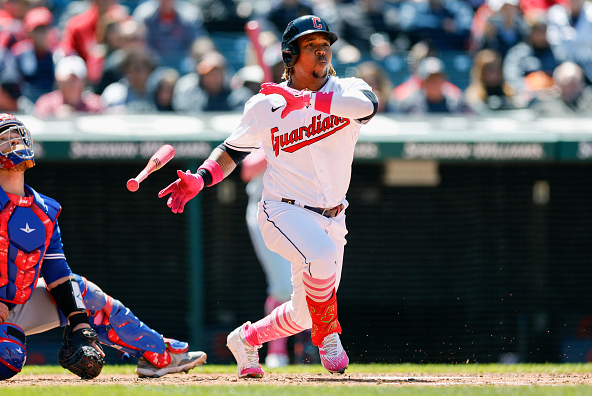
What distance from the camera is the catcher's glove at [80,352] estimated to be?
4.26m

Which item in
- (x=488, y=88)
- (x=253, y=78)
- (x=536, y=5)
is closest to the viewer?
(x=253, y=78)

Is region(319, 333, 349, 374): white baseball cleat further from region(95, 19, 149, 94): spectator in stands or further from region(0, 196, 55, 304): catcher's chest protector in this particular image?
region(95, 19, 149, 94): spectator in stands

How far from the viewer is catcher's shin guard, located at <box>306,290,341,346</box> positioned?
428cm

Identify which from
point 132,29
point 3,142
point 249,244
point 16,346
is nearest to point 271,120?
point 3,142

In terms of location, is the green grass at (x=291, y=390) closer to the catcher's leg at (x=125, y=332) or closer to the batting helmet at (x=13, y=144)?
the catcher's leg at (x=125, y=332)

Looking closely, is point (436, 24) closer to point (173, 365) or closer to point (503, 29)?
point (503, 29)

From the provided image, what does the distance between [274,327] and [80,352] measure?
0.94 m

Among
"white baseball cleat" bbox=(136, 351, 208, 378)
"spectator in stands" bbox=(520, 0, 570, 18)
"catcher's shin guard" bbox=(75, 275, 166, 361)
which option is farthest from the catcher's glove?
"spectator in stands" bbox=(520, 0, 570, 18)

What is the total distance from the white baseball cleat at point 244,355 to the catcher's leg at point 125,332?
365 millimetres

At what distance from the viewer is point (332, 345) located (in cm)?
438

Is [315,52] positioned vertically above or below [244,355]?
above

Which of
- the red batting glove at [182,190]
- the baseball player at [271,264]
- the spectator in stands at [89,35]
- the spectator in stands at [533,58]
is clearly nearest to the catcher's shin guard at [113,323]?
the red batting glove at [182,190]

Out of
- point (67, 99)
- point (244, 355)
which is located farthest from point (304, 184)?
point (67, 99)

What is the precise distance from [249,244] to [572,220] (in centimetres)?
271
